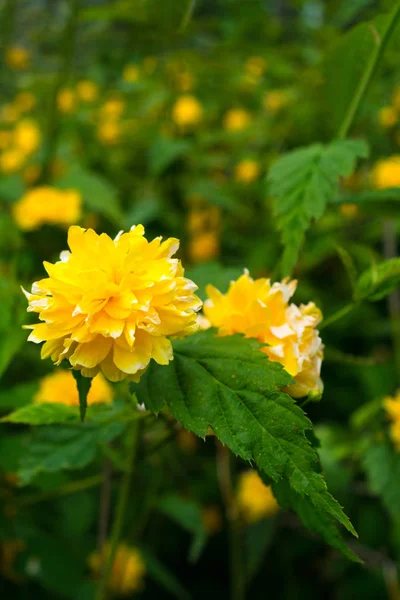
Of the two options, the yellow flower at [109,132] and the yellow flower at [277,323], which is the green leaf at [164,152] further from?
the yellow flower at [277,323]

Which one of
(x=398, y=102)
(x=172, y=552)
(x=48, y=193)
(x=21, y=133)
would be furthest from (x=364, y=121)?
(x=172, y=552)

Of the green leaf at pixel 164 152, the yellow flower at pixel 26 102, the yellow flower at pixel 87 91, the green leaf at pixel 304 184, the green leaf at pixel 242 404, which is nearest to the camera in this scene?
the green leaf at pixel 242 404

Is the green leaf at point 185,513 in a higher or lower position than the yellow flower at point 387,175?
lower

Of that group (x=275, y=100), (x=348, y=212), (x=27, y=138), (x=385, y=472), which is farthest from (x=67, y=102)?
(x=385, y=472)

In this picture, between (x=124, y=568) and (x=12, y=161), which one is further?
(x=12, y=161)

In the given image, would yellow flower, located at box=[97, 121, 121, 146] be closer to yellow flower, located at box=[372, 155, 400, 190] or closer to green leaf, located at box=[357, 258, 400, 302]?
yellow flower, located at box=[372, 155, 400, 190]

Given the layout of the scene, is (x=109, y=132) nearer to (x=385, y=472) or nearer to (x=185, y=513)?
(x=185, y=513)

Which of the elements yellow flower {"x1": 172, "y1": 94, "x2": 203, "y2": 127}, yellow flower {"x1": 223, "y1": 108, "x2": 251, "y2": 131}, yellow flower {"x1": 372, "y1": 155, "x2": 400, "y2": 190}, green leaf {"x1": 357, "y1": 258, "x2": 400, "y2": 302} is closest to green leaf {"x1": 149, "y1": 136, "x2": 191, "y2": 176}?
yellow flower {"x1": 172, "y1": 94, "x2": 203, "y2": 127}

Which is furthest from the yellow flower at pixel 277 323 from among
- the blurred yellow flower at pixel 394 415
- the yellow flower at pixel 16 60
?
the yellow flower at pixel 16 60
